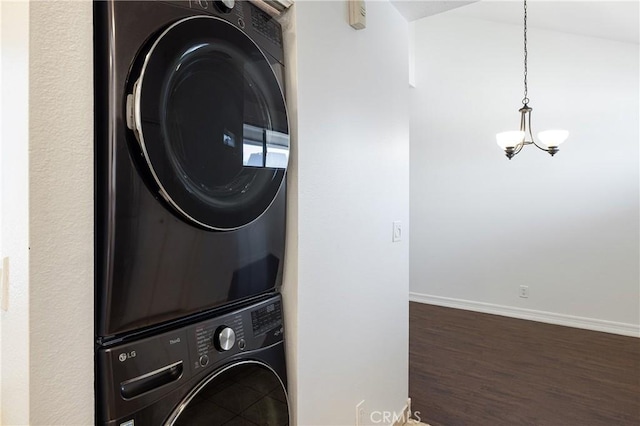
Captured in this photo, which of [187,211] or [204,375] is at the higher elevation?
[187,211]

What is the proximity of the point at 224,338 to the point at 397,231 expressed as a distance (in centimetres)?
128

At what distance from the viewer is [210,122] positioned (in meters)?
0.85

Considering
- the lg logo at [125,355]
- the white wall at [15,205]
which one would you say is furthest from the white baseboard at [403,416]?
the white wall at [15,205]

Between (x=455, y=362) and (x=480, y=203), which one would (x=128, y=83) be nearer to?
(x=455, y=362)

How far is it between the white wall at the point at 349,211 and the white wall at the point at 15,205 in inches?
27.7

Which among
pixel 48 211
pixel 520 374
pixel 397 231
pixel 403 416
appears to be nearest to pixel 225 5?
pixel 48 211

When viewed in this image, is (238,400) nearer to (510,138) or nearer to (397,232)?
(397,232)

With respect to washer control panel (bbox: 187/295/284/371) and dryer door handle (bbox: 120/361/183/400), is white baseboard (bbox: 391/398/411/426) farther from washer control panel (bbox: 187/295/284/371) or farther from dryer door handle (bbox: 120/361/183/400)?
dryer door handle (bbox: 120/361/183/400)

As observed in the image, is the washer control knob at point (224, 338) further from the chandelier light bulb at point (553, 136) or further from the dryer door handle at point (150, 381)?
the chandelier light bulb at point (553, 136)

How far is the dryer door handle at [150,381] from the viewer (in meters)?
0.72

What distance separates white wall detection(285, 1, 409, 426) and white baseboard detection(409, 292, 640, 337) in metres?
2.48

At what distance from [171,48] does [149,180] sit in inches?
11.4

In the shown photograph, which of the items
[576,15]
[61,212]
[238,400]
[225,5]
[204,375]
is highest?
[576,15]

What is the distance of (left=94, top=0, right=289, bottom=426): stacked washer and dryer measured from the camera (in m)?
0.70
